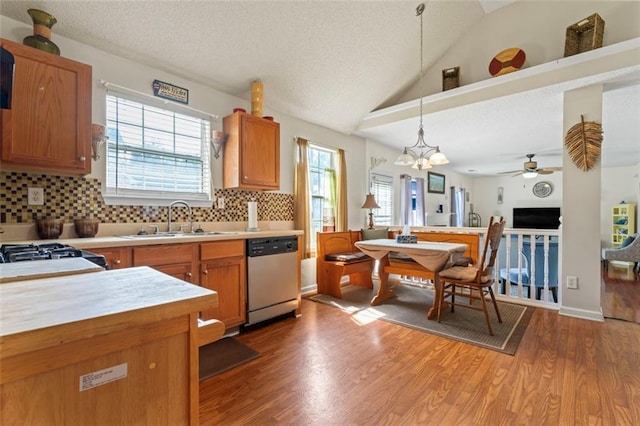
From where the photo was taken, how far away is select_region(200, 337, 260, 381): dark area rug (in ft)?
7.00

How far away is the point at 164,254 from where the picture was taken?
7.47 ft

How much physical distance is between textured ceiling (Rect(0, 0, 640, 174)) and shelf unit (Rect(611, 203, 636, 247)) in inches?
107

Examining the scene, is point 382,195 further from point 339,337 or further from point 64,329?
point 64,329

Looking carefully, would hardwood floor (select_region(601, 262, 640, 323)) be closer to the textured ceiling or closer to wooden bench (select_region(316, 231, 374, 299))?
the textured ceiling

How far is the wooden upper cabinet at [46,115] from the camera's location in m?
1.89

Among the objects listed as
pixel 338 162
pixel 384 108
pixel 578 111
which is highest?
pixel 384 108

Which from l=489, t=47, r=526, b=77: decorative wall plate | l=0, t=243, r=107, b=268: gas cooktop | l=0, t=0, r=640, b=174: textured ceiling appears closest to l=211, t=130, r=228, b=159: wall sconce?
l=0, t=0, r=640, b=174: textured ceiling

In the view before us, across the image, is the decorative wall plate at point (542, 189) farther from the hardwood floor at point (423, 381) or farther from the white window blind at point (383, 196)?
the hardwood floor at point (423, 381)

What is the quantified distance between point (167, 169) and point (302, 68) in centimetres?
187

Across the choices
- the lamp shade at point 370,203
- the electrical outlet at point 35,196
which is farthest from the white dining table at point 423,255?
the electrical outlet at point 35,196

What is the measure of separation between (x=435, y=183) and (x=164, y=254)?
6.86 m

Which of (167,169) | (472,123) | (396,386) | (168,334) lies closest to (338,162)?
(472,123)

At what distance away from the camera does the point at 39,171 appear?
214 cm

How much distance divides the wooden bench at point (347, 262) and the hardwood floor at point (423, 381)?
116cm
